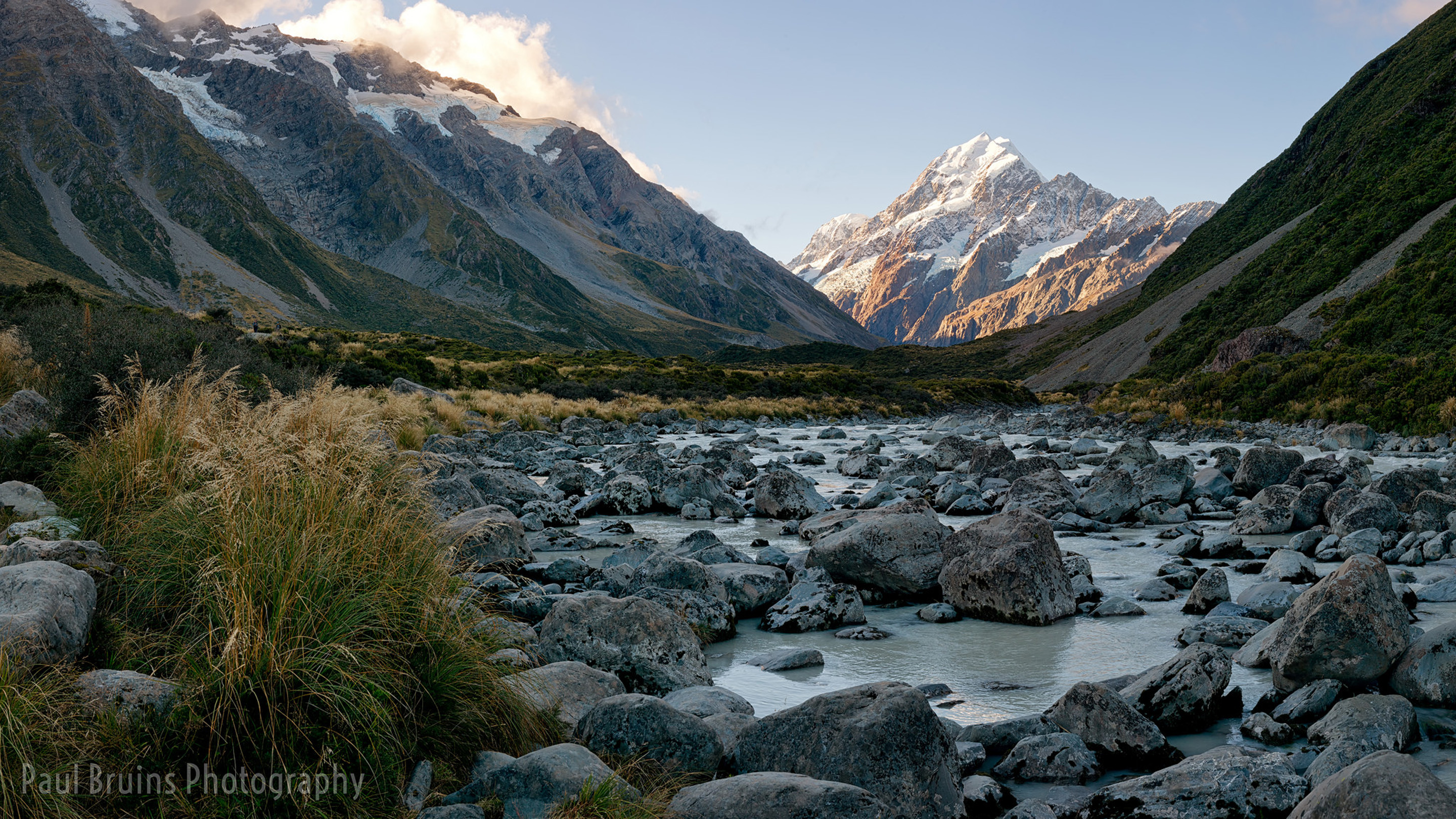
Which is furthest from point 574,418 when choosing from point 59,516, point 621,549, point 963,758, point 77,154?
point 77,154

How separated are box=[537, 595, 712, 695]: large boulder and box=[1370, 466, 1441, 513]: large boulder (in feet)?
37.8

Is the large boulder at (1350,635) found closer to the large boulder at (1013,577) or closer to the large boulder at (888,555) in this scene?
the large boulder at (1013,577)

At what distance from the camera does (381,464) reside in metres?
8.33

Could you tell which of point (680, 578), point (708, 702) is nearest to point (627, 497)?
point (680, 578)

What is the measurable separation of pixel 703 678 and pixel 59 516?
587 centimetres

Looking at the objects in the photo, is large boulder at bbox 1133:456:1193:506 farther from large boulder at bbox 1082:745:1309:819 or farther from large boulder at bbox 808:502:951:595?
large boulder at bbox 1082:745:1309:819

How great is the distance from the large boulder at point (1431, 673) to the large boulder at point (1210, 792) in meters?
2.07

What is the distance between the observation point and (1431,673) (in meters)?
5.70

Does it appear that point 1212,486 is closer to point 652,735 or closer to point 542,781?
point 652,735

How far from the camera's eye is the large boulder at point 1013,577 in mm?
8578

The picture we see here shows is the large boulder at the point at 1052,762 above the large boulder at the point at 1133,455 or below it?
below

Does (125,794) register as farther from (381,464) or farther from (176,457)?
(381,464)

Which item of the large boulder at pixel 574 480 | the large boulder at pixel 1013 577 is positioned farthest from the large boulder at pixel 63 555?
the large boulder at pixel 574 480

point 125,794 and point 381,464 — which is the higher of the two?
point 381,464
